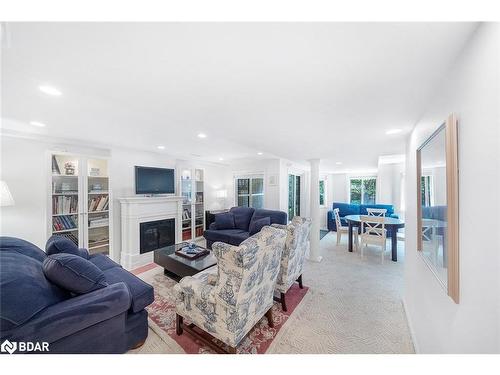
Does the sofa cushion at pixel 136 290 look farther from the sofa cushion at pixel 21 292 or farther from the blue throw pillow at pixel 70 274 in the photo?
the sofa cushion at pixel 21 292

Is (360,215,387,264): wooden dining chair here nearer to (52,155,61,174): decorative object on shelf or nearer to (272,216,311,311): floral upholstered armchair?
(272,216,311,311): floral upholstered armchair

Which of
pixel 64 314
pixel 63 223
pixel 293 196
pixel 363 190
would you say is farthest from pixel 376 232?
pixel 63 223

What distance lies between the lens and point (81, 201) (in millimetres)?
3121

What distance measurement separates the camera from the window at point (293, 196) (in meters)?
5.45

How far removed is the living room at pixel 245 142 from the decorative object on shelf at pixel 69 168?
7 cm

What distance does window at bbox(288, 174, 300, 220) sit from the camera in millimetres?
5449

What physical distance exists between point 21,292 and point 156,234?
282cm

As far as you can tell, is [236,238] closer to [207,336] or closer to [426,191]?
[207,336]

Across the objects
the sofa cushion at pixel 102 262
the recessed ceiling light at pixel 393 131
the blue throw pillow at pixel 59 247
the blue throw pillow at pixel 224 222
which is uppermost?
the recessed ceiling light at pixel 393 131

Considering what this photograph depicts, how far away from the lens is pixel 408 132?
2236 mm

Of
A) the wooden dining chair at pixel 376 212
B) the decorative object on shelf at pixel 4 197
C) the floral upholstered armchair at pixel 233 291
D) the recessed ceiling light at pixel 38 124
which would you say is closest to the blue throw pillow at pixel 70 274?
the floral upholstered armchair at pixel 233 291
